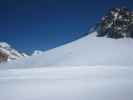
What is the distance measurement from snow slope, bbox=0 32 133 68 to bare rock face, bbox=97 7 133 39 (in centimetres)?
341

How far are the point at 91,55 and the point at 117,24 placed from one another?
23.8 meters

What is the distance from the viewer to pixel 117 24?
8231cm

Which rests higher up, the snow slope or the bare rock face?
the bare rock face

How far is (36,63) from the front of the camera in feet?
210

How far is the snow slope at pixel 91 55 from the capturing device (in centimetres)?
5747

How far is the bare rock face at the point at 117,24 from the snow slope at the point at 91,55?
341 cm

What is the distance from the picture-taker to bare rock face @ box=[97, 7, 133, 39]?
79.1m

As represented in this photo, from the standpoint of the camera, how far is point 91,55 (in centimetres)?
6316

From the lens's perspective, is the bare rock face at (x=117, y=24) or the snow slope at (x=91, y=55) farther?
the bare rock face at (x=117, y=24)

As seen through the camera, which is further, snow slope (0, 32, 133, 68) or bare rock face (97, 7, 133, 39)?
bare rock face (97, 7, 133, 39)

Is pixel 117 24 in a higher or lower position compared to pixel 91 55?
higher

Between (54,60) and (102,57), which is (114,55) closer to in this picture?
(102,57)

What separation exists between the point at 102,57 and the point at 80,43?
703 inches

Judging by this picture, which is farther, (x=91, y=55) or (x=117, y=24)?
(x=117, y=24)
